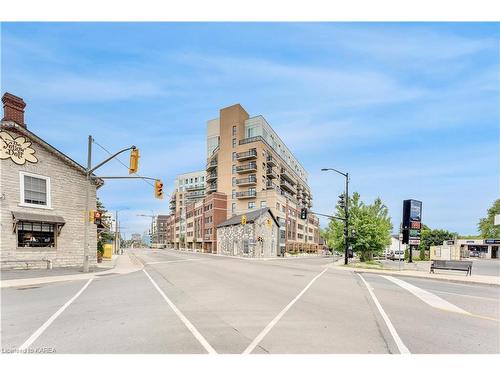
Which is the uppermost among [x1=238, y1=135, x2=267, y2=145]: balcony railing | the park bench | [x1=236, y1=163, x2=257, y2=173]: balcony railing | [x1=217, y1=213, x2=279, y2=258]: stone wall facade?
[x1=238, y1=135, x2=267, y2=145]: balcony railing

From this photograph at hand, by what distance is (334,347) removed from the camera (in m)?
5.41

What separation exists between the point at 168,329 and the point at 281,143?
3487 inches

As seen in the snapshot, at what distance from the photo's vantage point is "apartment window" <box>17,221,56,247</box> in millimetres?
17297

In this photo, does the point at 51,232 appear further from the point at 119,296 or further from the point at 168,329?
the point at 168,329

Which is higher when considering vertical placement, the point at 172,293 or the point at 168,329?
the point at 168,329

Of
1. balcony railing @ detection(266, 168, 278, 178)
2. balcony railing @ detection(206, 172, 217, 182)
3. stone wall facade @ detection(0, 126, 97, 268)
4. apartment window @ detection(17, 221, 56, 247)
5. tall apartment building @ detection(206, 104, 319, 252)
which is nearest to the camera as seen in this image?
stone wall facade @ detection(0, 126, 97, 268)

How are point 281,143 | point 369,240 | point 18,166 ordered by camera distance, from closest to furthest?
point 18,166 < point 369,240 < point 281,143

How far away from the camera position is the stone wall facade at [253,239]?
2003 inches

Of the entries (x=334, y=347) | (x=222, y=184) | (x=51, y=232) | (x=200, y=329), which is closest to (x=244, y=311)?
(x=200, y=329)

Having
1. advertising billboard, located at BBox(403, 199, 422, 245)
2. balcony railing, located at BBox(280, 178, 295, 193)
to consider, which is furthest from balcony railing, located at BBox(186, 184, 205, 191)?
advertising billboard, located at BBox(403, 199, 422, 245)

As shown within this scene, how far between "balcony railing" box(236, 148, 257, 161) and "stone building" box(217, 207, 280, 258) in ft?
58.3

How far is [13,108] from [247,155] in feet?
178

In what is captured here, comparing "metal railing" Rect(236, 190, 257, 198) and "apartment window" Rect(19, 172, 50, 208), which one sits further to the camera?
"metal railing" Rect(236, 190, 257, 198)

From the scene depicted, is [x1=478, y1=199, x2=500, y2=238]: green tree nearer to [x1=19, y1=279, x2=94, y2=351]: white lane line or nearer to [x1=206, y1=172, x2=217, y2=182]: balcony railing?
[x1=206, y1=172, x2=217, y2=182]: balcony railing
